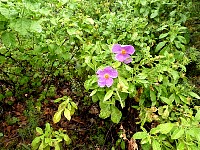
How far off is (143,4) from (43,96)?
128 centimetres

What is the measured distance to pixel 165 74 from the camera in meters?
2.36

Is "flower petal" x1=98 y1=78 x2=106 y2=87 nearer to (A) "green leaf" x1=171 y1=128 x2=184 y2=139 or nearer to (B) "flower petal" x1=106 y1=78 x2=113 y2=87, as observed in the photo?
(B) "flower petal" x1=106 y1=78 x2=113 y2=87

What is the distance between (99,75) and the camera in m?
1.97

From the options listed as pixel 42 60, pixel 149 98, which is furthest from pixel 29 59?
pixel 149 98

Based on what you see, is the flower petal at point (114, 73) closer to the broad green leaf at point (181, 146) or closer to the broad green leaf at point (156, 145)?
the broad green leaf at point (156, 145)

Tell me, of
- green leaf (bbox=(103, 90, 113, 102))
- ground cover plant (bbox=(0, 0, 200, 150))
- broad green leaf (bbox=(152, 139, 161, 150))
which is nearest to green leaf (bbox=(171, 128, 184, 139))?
ground cover plant (bbox=(0, 0, 200, 150))

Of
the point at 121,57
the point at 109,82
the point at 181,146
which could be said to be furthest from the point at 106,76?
the point at 181,146

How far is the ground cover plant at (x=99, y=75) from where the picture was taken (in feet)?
6.49

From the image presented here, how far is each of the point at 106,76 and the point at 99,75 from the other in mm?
68

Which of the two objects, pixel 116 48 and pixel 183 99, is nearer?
pixel 116 48

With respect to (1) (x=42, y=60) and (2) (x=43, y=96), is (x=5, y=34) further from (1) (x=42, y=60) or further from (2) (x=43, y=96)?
(2) (x=43, y=96)

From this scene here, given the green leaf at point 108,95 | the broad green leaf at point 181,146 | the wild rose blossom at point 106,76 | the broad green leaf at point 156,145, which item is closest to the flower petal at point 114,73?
the wild rose blossom at point 106,76

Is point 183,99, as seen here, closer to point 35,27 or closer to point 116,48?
point 116,48

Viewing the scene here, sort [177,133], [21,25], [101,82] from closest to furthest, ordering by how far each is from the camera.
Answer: [21,25], [177,133], [101,82]
